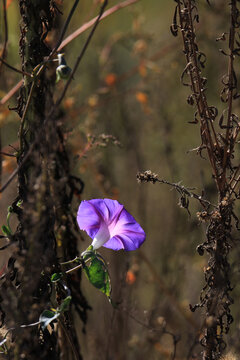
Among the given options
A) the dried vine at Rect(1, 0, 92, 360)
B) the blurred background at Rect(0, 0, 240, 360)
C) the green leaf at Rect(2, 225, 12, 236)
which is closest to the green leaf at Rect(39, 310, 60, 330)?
the dried vine at Rect(1, 0, 92, 360)

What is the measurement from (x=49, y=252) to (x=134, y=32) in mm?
1203

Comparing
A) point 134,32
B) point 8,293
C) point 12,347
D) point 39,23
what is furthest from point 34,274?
point 134,32

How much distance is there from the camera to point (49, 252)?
2.67 ft

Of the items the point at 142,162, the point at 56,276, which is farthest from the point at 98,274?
the point at 142,162

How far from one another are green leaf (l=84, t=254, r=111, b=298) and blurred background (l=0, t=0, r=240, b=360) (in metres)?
0.22

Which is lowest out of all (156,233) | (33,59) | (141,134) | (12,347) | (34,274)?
(12,347)

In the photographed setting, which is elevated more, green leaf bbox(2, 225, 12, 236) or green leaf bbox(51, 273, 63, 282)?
green leaf bbox(2, 225, 12, 236)

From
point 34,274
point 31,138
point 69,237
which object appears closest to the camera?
point 34,274

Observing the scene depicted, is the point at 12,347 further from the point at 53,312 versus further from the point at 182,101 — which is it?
the point at 182,101

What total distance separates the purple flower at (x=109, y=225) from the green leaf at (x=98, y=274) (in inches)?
2.2

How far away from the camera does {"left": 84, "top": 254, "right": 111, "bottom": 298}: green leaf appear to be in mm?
810

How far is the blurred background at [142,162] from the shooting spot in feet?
5.11

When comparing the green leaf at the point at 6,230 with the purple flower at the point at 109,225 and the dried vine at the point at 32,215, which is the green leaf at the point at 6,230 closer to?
the dried vine at the point at 32,215

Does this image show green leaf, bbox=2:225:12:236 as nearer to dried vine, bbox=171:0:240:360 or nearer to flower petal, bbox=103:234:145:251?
flower petal, bbox=103:234:145:251
